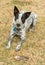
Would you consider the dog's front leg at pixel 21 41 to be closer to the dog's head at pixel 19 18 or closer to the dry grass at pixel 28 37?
the dry grass at pixel 28 37

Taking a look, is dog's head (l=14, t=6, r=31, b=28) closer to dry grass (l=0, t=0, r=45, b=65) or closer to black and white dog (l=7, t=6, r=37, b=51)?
black and white dog (l=7, t=6, r=37, b=51)

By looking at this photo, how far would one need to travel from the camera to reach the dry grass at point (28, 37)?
6.16 meters

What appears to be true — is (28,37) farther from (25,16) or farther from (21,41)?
(25,16)

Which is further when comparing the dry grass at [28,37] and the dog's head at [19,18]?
the dog's head at [19,18]

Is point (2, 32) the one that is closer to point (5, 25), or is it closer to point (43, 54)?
point (5, 25)

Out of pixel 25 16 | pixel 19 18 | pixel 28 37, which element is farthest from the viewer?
pixel 28 37

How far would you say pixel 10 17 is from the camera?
26.5 ft

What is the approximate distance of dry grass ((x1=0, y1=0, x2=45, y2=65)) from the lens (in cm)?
616

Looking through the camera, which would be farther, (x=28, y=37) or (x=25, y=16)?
(x=28, y=37)

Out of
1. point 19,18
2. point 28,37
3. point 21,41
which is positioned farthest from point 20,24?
point 28,37

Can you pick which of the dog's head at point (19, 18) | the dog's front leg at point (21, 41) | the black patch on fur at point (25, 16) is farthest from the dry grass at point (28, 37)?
the black patch on fur at point (25, 16)

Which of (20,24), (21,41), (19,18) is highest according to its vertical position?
(19,18)

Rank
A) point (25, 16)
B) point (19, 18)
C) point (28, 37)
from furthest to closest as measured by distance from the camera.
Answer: point (28, 37), point (25, 16), point (19, 18)

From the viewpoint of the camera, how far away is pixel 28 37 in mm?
7070
